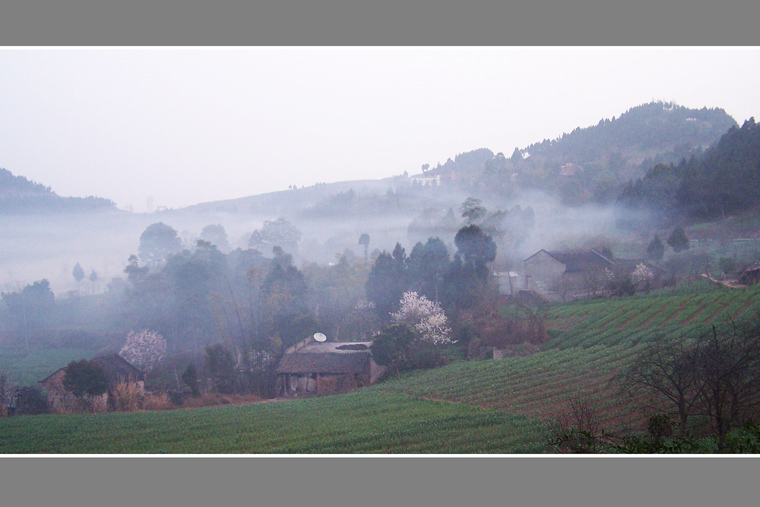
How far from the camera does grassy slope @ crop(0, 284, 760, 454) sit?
261 inches

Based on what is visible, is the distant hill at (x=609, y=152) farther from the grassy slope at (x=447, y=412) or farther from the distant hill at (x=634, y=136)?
the grassy slope at (x=447, y=412)

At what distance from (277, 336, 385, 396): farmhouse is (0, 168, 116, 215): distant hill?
578cm

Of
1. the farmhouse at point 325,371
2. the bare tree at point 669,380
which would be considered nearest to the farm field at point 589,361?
the bare tree at point 669,380

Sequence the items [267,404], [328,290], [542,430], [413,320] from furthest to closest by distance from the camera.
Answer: [328,290]
[413,320]
[267,404]
[542,430]

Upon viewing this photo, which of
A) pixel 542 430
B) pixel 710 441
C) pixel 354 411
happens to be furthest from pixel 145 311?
pixel 710 441

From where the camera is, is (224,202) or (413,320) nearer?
(413,320)

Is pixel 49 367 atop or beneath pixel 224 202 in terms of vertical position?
beneath

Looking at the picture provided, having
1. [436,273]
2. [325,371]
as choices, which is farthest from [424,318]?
[325,371]

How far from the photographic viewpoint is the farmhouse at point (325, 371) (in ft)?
36.3

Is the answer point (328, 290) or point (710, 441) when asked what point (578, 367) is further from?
point (328, 290)

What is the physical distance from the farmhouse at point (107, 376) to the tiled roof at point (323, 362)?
2985 mm

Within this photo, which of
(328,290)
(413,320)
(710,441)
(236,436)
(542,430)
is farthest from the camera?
(328,290)

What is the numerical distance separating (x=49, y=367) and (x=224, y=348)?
138 inches

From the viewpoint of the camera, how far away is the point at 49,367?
9.74 meters
